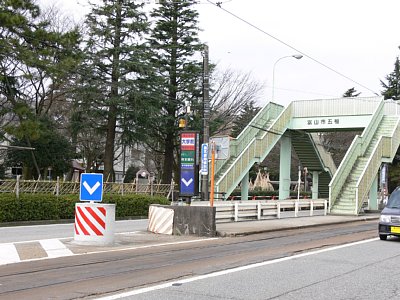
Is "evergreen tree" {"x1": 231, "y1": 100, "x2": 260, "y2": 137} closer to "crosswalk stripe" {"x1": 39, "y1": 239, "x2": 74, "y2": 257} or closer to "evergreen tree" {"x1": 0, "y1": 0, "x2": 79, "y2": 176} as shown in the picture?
"evergreen tree" {"x1": 0, "y1": 0, "x2": 79, "y2": 176}

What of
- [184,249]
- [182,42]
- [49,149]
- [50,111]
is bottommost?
[184,249]

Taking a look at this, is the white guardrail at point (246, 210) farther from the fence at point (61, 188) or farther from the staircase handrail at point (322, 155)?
the staircase handrail at point (322, 155)

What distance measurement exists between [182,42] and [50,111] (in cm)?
1245

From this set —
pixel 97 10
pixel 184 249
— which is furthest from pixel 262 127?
pixel 184 249

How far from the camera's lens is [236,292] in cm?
819

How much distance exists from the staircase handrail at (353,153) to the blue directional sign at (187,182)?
44.1 feet

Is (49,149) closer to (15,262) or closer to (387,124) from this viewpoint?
(387,124)

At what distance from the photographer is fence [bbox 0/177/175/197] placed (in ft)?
73.1

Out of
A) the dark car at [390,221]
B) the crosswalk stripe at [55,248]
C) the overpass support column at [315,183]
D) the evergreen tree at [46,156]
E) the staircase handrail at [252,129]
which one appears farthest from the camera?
the overpass support column at [315,183]

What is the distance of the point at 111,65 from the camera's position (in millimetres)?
36156

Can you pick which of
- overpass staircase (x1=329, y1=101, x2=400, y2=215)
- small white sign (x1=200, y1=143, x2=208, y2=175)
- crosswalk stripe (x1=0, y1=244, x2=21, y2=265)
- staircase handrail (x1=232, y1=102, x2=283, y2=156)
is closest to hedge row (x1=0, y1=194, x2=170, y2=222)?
small white sign (x1=200, y1=143, x2=208, y2=175)

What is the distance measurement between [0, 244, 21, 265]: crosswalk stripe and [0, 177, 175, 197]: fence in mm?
9457

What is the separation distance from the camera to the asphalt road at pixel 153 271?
26.3ft

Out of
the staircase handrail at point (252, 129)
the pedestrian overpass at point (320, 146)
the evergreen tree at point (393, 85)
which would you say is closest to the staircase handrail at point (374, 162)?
the pedestrian overpass at point (320, 146)
